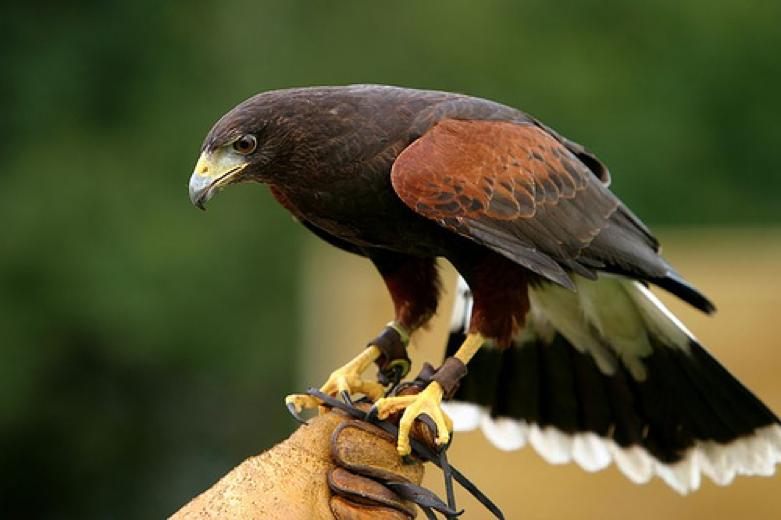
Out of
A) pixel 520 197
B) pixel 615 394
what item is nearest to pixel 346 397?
pixel 520 197

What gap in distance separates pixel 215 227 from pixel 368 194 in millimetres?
10508

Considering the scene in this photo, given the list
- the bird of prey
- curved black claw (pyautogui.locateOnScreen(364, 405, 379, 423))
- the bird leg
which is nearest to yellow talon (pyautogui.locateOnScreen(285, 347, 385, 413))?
the bird of prey

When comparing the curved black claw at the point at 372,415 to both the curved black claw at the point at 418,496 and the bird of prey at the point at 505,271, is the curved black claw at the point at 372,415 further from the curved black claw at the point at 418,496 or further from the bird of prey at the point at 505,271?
the curved black claw at the point at 418,496

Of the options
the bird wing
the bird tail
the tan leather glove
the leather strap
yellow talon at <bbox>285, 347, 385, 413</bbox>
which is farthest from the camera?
the bird tail

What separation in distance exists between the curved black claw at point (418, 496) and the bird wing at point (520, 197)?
2.51 feet

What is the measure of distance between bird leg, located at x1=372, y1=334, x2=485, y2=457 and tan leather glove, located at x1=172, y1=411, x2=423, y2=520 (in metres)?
0.05

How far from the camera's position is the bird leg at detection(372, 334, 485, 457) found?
3.75 meters

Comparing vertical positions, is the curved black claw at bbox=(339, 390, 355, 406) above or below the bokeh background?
above

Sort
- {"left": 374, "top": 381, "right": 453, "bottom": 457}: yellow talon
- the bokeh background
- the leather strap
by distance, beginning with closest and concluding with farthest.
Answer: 1. {"left": 374, "top": 381, "right": 453, "bottom": 457}: yellow talon
2. the leather strap
3. the bokeh background

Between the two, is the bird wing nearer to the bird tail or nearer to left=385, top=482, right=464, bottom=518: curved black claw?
the bird tail

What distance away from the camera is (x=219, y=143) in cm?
390

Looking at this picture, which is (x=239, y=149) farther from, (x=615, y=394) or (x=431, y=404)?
(x=615, y=394)

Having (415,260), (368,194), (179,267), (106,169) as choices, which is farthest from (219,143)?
(106,169)

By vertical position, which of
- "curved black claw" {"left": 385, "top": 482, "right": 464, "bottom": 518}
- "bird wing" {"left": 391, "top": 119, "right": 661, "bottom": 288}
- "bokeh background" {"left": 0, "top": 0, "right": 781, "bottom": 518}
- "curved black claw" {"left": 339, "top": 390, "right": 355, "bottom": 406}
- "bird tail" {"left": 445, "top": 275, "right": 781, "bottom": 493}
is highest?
"bird wing" {"left": 391, "top": 119, "right": 661, "bottom": 288}
